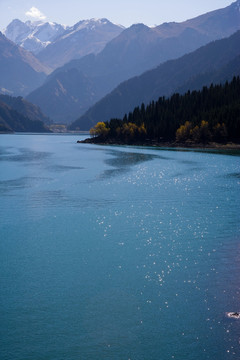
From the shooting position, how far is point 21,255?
36.1 metres

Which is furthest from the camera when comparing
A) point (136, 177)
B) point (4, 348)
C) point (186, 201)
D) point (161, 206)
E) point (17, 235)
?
point (136, 177)

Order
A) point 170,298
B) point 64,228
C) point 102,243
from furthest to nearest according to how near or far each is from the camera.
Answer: point 64,228 < point 102,243 < point 170,298

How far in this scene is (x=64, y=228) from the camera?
153 feet

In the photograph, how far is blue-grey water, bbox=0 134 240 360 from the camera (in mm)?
21219

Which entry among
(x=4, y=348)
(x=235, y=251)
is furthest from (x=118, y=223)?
(x=4, y=348)

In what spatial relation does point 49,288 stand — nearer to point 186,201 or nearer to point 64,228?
point 64,228

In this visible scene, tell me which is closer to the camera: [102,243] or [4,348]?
[4,348]

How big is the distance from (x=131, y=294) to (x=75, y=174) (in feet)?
257

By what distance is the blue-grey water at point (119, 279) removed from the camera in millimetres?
21219

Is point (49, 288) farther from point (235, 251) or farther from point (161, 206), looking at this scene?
point (161, 206)

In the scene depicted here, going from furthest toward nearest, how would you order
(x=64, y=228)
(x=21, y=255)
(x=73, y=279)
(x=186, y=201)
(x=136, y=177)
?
1. (x=136, y=177)
2. (x=186, y=201)
3. (x=64, y=228)
4. (x=21, y=255)
5. (x=73, y=279)

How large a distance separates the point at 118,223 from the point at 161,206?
45.7 feet

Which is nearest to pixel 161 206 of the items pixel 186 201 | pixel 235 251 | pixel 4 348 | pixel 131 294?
pixel 186 201

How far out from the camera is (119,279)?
30141 millimetres
